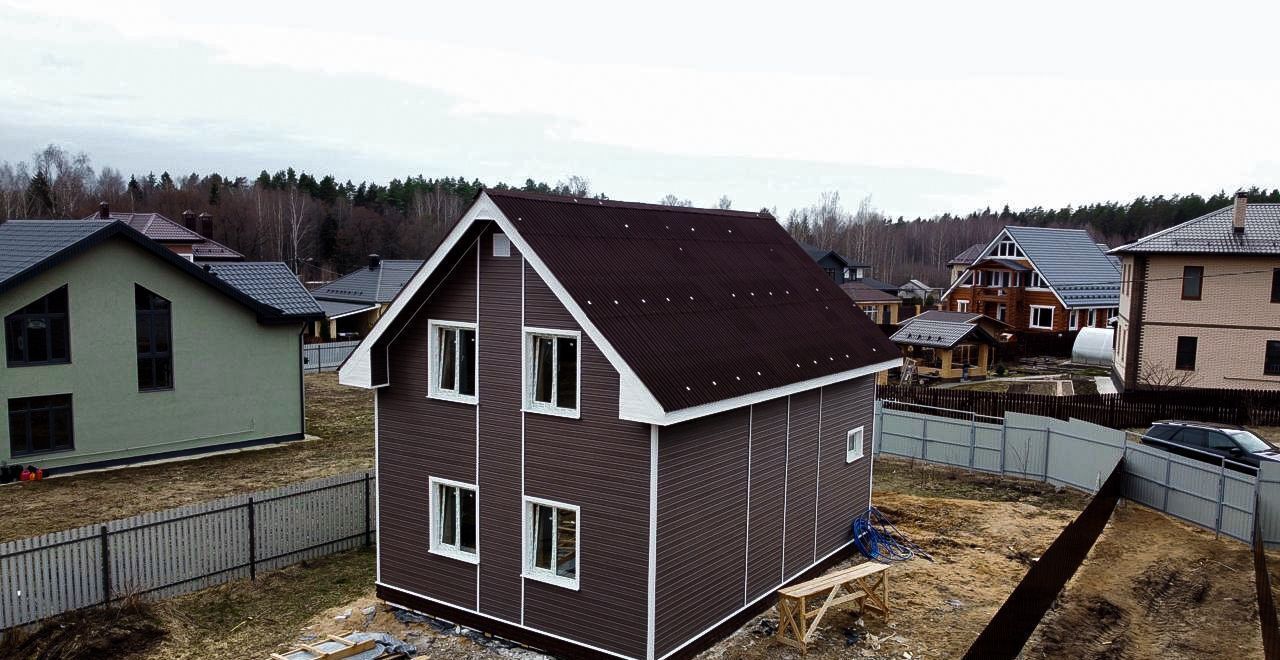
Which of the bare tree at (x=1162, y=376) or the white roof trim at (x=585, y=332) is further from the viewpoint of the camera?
the bare tree at (x=1162, y=376)

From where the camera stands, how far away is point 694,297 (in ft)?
47.3

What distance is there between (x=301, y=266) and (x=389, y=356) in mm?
94618

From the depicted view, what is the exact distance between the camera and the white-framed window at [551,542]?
12953 mm

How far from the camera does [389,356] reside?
1459 centimetres

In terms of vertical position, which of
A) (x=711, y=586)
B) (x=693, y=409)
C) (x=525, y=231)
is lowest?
(x=711, y=586)

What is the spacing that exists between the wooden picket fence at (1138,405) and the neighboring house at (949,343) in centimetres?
1136

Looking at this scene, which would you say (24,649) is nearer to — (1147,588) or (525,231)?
(525,231)

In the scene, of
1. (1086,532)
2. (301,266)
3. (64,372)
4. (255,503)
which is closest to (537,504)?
(255,503)

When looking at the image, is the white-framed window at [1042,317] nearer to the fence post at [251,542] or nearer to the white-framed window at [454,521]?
the white-framed window at [454,521]

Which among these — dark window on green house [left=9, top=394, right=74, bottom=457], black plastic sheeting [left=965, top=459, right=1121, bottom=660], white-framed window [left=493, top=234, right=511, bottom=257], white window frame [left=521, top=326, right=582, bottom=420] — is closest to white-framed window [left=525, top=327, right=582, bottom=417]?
white window frame [left=521, top=326, right=582, bottom=420]

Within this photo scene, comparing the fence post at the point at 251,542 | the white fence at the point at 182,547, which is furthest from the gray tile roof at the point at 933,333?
the fence post at the point at 251,542

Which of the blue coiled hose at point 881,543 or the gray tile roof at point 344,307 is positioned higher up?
the gray tile roof at point 344,307

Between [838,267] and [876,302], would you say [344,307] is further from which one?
[876,302]

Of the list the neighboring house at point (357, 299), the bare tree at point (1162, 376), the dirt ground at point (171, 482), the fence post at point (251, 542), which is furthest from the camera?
the neighboring house at point (357, 299)
